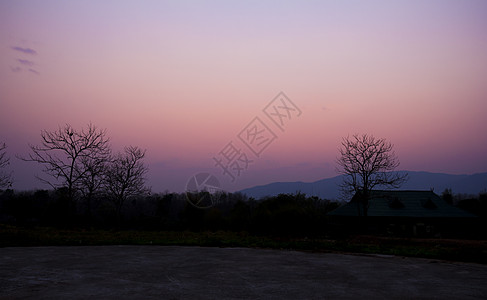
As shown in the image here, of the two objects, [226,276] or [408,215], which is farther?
[408,215]

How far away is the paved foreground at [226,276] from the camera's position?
6574 millimetres

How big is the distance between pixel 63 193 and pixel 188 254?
62.6 ft

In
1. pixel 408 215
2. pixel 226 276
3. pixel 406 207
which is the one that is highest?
pixel 406 207

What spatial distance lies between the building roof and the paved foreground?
22.4m

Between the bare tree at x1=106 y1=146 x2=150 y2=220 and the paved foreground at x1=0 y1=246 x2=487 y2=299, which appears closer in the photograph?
the paved foreground at x1=0 y1=246 x2=487 y2=299

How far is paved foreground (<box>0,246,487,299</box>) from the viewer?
21.6ft

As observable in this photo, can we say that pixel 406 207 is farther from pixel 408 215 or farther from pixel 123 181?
pixel 123 181

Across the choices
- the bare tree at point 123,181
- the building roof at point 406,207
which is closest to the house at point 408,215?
the building roof at point 406,207

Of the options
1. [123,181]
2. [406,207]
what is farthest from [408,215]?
[123,181]

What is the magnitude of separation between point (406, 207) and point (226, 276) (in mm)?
29733

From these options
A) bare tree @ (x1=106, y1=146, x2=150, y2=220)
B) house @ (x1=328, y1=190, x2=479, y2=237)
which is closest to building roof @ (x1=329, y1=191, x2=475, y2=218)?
house @ (x1=328, y1=190, x2=479, y2=237)

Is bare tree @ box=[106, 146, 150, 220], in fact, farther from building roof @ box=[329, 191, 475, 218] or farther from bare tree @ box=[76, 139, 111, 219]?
building roof @ box=[329, 191, 475, 218]

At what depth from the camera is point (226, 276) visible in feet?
27.0

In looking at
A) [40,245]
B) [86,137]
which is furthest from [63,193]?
[40,245]
